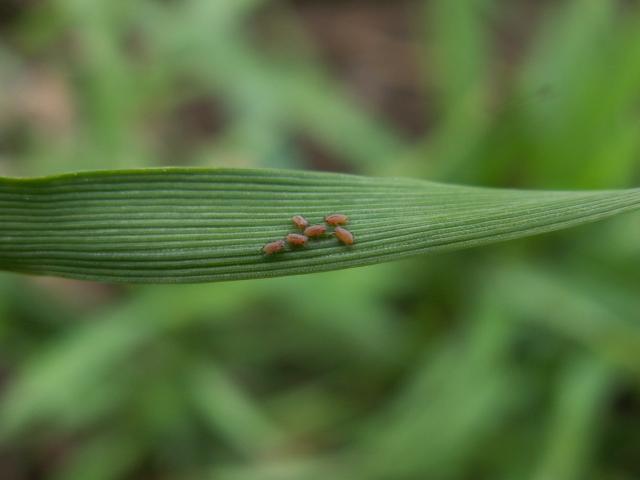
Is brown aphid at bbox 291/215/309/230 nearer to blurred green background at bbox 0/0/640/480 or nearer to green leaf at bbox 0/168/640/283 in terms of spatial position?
green leaf at bbox 0/168/640/283

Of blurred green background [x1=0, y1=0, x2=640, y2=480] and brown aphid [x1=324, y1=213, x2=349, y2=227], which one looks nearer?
brown aphid [x1=324, y1=213, x2=349, y2=227]

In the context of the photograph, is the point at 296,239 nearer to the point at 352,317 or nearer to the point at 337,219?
the point at 337,219

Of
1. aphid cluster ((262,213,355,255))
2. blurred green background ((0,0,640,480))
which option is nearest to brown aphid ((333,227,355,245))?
aphid cluster ((262,213,355,255))

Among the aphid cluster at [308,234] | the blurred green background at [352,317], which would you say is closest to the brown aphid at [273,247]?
the aphid cluster at [308,234]

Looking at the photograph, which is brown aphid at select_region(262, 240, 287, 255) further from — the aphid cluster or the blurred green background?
the blurred green background

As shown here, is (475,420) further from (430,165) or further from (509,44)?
(509,44)

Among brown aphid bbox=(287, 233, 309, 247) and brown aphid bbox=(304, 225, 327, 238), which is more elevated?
brown aphid bbox=(304, 225, 327, 238)

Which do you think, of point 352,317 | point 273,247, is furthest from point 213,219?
point 352,317

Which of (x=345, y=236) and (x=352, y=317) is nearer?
(x=345, y=236)
